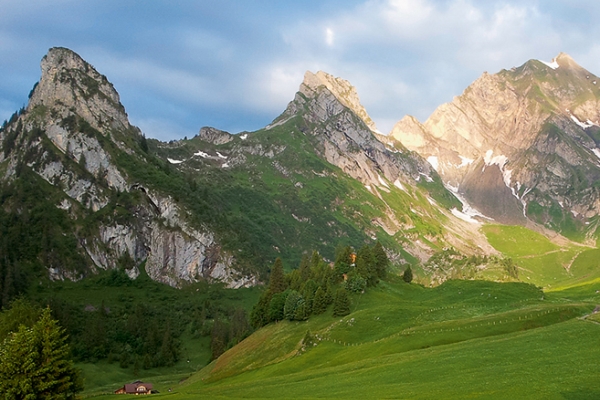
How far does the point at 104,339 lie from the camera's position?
166125 millimetres

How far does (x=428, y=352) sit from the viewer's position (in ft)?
198

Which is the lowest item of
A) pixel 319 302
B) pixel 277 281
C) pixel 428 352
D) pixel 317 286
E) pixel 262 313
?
pixel 428 352

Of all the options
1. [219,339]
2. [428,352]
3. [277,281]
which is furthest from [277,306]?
[428,352]

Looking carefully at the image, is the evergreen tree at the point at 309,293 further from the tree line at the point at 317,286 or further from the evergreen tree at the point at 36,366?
the evergreen tree at the point at 36,366

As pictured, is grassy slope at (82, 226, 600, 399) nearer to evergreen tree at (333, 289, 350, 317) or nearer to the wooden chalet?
evergreen tree at (333, 289, 350, 317)

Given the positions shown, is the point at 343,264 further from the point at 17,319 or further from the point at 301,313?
the point at 17,319

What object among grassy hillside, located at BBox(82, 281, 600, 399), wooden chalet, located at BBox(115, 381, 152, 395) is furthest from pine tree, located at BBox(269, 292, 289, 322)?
wooden chalet, located at BBox(115, 381, 152, 395)

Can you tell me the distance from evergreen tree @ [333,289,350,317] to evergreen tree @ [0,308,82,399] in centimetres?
5855

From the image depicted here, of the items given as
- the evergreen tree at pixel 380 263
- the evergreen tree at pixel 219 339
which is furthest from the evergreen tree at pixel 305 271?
the evergreen tree at pixel 219 339

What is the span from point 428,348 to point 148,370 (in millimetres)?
109931

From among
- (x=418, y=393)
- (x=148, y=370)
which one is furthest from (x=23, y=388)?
(x=148, y=370)

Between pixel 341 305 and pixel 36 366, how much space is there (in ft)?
209

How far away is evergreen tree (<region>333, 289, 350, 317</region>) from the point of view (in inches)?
4069

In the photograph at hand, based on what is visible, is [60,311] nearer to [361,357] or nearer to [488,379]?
[361,357]
